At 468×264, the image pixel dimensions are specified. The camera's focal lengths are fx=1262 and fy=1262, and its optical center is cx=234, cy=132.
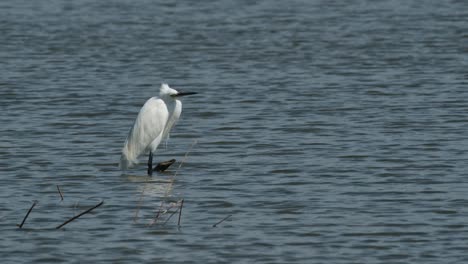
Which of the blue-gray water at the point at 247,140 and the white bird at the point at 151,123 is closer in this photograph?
the blue-gray water at the point at 247,140

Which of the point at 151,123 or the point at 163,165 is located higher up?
the point at 151,123

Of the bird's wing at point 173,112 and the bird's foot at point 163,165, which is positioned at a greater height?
the bird's wing at point 173,112

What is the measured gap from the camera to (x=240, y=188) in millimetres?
12422

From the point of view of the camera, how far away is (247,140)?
15.3 meters

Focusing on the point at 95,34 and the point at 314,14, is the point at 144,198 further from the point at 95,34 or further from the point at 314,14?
the point at 314,14

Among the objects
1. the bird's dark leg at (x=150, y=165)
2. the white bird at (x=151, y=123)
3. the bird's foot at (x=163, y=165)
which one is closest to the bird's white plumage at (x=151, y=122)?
the white bird at (x=151, y=123)

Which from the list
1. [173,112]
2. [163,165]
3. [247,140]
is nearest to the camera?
[163,165]

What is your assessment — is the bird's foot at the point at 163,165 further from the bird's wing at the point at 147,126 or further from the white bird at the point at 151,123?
the bird's wing at the point at 147,126

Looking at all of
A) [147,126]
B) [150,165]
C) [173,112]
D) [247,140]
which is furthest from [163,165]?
[247,140]

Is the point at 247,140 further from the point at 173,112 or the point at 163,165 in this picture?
the point at 163,165

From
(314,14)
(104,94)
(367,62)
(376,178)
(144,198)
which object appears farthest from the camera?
(314,14)

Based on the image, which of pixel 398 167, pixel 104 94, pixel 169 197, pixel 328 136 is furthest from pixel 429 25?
pixel 169 197

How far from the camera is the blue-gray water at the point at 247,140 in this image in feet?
33.6

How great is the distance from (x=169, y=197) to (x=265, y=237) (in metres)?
2.05
